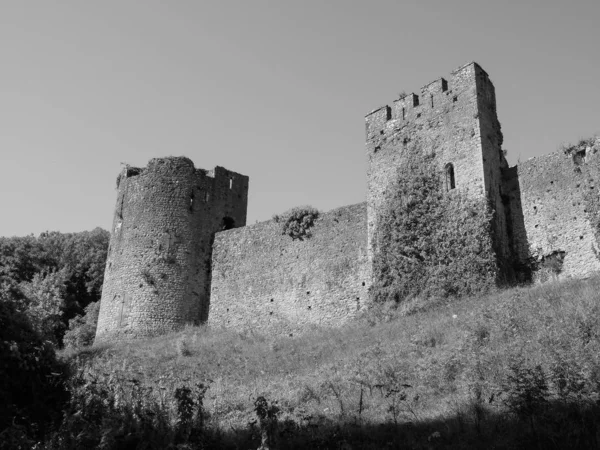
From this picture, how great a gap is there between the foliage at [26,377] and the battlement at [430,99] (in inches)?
575

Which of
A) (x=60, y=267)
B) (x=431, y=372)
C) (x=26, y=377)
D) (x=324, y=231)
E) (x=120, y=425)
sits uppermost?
(x=60, y=267)

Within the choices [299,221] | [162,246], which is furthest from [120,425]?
[162,246]

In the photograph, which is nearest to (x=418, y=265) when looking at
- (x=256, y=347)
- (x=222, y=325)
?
(x=256, y=347)

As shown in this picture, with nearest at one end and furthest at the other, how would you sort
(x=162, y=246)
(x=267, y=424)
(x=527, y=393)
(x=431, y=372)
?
1. (x=527, y=393)
2. (x=267, y=424)
3. (x=431, y=372)
4. (x=162, y=246)

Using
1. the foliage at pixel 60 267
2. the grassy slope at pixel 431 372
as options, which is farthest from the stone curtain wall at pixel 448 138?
the foliage at pixel 60 267

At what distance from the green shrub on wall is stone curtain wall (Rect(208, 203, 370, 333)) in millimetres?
1313

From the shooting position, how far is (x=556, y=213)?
17781 millimetres

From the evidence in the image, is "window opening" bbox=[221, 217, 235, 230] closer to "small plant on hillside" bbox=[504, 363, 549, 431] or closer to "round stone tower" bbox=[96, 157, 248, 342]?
"round stone tower" bbox=[96, 157, 248, 342]

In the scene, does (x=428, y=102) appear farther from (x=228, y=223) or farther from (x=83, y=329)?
(x=83, y=329)

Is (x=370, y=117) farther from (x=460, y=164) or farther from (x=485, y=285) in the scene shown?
(x=485, y=285)

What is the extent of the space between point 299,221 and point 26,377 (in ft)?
49.5

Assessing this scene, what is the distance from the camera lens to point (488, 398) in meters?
9.75

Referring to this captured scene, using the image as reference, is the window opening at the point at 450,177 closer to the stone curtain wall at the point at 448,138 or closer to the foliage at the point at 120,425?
the stone curtain wall at the point at 448,138

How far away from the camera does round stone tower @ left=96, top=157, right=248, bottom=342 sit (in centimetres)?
2452
